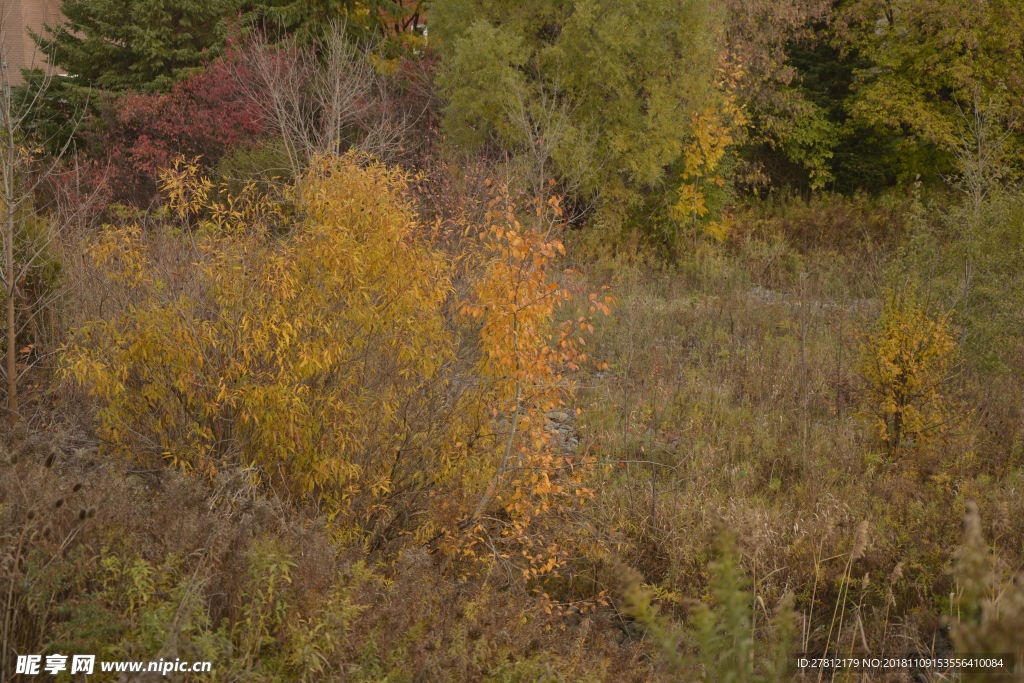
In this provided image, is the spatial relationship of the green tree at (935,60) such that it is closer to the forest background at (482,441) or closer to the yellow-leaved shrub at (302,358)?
the forest background at (482,441)

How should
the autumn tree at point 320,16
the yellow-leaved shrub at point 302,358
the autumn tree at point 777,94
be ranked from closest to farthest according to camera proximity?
the yellow-leaved shrub at point 302,358, the autumn tree at point 777,94, the autumn tree at point 320,16

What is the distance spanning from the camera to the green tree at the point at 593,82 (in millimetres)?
14477

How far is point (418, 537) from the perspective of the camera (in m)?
5.34

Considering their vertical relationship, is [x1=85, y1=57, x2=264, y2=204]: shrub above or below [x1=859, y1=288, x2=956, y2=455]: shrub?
above

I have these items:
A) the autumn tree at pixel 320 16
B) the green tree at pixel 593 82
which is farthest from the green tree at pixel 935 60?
the autumn tree at pixel 320 16

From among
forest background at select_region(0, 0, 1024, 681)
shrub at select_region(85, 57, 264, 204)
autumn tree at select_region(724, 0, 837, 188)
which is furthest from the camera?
autumn tree at select_region(724, 0, 837, 188)

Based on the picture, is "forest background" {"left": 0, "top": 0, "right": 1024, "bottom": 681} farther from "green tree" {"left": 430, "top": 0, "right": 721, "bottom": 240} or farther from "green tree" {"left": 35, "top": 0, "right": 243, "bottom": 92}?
"green tree" {"left": 35, "top": 0, "right": 243, "bottom": 92}

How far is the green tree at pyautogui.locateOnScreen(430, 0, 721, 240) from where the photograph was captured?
14.5 m

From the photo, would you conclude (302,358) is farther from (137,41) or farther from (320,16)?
(320,16)

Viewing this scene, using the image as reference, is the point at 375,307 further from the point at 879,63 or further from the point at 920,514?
the point at 879,63

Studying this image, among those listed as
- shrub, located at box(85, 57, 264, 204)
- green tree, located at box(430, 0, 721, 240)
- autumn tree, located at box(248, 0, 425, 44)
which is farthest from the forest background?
autumn tree, located at box(248, 0, 425, 44)

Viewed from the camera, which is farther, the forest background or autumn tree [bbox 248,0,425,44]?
autumn tree [bbox 248,0,425,44]

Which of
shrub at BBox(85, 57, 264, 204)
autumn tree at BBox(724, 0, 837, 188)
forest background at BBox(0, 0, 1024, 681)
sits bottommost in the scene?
forest background at BBox(0, 0, 1024, 681)

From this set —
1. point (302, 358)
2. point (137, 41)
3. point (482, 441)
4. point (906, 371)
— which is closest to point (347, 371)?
point (302, 358)
